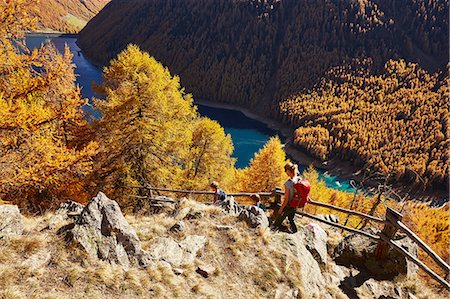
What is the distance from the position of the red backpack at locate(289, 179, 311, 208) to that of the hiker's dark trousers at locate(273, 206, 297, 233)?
0.99 feet

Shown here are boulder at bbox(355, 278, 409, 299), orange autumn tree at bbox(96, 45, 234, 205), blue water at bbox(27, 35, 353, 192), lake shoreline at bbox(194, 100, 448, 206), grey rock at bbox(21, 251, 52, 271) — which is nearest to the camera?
grey rock at bbox(21, 251, 52, 271)

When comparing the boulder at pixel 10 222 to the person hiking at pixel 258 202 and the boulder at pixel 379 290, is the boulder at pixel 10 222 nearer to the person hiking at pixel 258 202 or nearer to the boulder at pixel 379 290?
the person hiking at pixel 258 202

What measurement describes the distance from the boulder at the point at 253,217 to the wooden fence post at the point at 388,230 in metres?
4.10

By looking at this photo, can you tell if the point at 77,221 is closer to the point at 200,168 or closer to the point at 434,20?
the point at 200,168

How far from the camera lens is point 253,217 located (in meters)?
11.8

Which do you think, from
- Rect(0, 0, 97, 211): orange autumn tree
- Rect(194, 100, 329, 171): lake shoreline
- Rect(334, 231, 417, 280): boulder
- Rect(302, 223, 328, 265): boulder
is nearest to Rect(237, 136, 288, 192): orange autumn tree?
Rect(334, 231, 417, 280): boulder

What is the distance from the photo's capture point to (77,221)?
9.16 metres

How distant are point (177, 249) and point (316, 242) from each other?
5.23m

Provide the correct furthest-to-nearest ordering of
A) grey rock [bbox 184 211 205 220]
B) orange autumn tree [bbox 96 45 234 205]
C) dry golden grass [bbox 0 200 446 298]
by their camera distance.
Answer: orange autumn tree [bbox 96 45 234 205] < grey rock [bbox 184 211 205 220] < dry golden grass [bbox 0 200 446 298]

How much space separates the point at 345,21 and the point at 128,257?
8140 inches

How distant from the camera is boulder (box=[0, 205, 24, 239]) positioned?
8703 mm

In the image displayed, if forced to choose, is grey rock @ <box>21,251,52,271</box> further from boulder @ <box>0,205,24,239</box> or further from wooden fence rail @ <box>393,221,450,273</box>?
wooden fence rail @ <box>393,221,450,273</box>

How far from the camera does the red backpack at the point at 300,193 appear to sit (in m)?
10.5

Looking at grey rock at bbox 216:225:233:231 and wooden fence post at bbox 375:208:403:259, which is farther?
grey rock at bbox 216:225:233:231
